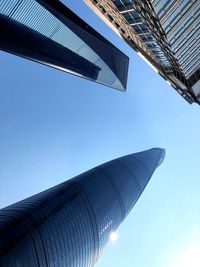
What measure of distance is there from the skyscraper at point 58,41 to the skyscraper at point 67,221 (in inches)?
1162

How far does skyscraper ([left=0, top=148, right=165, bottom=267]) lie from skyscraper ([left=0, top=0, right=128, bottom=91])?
29.5 meters

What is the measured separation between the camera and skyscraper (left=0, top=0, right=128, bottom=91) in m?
71.0

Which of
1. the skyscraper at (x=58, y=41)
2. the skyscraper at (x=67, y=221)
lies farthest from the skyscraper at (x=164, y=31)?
the skyscraper at (x=67, y=221)

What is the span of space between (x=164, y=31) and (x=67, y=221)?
36717 mm

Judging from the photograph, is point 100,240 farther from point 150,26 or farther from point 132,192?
point 150,26

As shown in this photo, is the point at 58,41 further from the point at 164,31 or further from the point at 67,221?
the point at 164,31

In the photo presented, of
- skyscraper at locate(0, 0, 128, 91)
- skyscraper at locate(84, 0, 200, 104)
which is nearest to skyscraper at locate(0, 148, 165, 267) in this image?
skyscraper at locate(84, 0, 200, 104)

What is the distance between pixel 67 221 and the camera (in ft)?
203

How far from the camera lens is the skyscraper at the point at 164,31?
35.5 meters

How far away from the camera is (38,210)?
58.2 m

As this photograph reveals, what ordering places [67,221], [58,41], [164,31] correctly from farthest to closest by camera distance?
1. [58,41]
2. [67,221]
3. [164,31]

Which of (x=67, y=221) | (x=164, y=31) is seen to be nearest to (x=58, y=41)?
(x=67, y=221)

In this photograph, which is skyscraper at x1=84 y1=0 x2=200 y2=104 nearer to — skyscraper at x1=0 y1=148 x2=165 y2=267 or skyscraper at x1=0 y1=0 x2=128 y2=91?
skyscraper at x1=0 y1=0 x2=128 y2=91

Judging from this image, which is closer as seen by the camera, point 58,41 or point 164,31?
point 164,31
